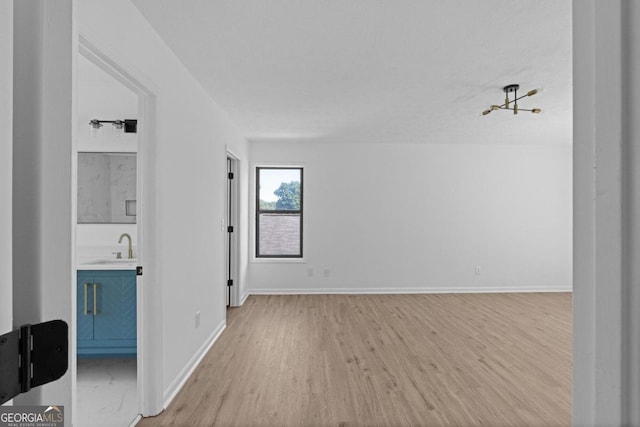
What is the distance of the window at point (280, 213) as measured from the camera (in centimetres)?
564

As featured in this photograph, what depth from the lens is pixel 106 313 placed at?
2773 mm

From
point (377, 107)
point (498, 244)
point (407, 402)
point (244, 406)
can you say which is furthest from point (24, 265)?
point (498, 244)

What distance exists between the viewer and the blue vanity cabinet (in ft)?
9.02

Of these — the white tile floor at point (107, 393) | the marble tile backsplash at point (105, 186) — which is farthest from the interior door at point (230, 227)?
the white tile floor at point (107, 393)

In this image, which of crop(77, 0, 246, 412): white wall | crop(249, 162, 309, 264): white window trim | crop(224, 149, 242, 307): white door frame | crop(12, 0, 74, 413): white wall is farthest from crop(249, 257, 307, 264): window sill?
crop(12, 0, 74, 413): white wall

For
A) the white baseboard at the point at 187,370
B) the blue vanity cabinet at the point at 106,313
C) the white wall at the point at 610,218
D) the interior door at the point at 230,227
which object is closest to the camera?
the white wall at the point at 610,218

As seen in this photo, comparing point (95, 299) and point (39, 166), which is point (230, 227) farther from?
point (39, 166)

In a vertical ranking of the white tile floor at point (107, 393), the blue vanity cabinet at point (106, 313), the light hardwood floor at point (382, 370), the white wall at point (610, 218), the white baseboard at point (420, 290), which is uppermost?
the white wall at point (610, 218)

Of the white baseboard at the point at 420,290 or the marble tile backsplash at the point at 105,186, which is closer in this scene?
the marble tile backsplash at the point at 105,186

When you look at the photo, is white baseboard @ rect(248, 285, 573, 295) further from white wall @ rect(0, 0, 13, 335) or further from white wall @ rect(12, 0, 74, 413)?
white wall @ rect(0, 0, 13, 335)

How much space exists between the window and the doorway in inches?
34.9

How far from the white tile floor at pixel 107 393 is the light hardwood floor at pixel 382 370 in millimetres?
276

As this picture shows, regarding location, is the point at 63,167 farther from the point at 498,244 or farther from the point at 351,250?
the point at 498,244

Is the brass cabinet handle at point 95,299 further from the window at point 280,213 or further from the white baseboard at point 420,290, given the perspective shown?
the window at point 280,213
